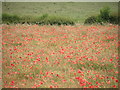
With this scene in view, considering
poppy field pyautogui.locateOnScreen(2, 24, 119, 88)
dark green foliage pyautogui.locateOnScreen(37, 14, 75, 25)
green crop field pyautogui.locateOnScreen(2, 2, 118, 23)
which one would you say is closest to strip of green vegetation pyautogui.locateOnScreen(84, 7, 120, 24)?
dark green foliage pyautogui.locateOnScreen(37, 14, 75, 25)

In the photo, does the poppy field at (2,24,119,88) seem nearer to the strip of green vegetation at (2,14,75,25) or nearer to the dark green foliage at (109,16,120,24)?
the dark green foliage at (109,16,120,24)

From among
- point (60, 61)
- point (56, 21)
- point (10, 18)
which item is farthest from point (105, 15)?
point (60, 61)

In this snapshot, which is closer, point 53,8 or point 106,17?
point 106,17

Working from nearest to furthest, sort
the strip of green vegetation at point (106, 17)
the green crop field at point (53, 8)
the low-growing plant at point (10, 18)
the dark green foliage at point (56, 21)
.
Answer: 1. the strip of green vegetation at point (106, 17)
2. the dark green foliage at point (56, 21)
3. the low-growing plant at point (10, 18)
4. the green crop field at point (53, 8)

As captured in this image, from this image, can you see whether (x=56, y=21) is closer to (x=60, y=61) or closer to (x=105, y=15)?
(x=105, y=15)

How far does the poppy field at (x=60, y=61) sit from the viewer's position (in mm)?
5246

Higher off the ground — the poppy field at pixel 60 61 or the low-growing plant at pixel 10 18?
the low-growing plant at pixel 10 18

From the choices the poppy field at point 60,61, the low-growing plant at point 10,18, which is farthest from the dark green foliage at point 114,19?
the low-growing plant at point 10,18

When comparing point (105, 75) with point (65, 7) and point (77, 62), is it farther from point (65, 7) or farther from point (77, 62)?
point (65, 7)

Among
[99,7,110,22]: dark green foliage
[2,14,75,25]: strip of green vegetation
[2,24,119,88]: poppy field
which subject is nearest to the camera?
[2,24,119,88]: poppy field

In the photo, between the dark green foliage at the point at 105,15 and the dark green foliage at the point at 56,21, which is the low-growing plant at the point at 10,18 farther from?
the dark green foliage at the point at 105,15

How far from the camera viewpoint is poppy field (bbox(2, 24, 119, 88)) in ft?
17.2

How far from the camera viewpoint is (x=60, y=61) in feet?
22.3

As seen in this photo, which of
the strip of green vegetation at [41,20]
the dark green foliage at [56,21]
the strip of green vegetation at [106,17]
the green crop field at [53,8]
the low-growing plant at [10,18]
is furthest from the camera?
the green crop field at [53,8]
